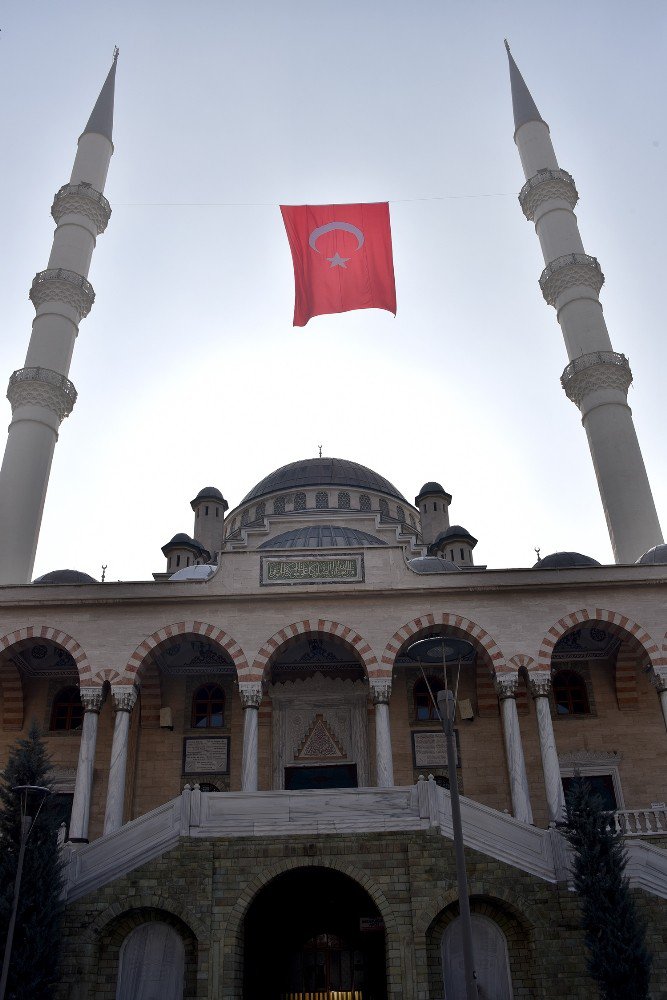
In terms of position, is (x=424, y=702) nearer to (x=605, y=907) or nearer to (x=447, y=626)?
(x=447, y=626)

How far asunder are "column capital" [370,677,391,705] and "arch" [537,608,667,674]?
294 cm

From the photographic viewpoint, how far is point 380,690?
15.7 m

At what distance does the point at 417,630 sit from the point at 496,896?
5582 mm

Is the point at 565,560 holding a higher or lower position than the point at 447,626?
higher

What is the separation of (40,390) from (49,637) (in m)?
8.79

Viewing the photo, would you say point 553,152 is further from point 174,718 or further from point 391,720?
point 174,718

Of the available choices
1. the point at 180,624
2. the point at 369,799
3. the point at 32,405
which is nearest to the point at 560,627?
the point at 369,799

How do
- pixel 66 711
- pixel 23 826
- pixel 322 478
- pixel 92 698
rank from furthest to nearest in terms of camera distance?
1. pixel 322 478
2. pixel 66 711
3. pixel 92 698
4. pixel 23 826

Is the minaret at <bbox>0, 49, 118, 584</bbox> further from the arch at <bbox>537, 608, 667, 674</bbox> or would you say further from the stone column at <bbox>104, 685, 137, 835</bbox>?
the arch at <bbox>537, 608, 667, 674</bbox>

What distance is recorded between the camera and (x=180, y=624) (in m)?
16.3

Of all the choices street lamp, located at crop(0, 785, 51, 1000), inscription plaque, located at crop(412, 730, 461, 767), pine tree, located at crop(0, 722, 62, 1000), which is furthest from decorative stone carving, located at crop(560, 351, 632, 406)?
street lamp, located at crop(0, 785, 51, 1000)

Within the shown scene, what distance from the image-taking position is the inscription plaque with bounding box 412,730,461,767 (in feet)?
57.0

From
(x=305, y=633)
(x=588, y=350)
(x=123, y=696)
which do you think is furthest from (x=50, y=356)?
(x=588, y=350)

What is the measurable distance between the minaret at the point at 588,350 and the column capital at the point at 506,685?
6.34m
